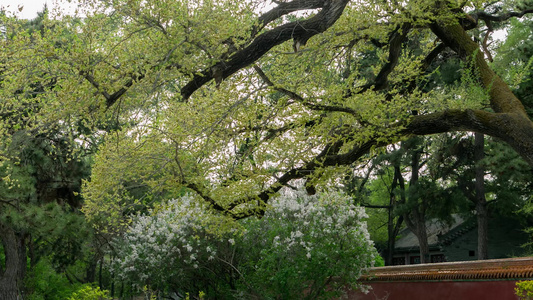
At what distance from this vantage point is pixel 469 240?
29531 mm

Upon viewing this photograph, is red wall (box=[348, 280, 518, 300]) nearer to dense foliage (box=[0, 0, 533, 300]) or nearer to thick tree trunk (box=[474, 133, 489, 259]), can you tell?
dense foliage (box=[0, 0, 533, 300])

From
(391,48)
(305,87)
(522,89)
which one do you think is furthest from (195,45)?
(522,89)

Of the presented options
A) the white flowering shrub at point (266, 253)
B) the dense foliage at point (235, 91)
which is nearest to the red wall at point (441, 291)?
the white flowering shrub at point (266, 253)

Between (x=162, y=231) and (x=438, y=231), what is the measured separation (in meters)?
Result: 18.0

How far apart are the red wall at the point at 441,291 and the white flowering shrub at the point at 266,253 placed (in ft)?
3.30

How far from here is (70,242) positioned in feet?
68.1

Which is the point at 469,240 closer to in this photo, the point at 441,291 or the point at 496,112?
the point at 441,291

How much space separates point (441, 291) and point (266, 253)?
16.5ft

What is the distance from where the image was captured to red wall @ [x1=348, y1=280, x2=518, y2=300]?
39.1 ft

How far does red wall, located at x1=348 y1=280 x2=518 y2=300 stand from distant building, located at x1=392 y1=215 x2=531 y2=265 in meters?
10.5

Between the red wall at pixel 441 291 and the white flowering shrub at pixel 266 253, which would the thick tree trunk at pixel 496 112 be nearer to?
the red wall at pixel 441 291

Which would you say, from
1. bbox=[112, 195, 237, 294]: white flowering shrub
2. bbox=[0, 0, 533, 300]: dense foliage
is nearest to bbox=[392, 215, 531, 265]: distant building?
bbox=[112, 195, 237, 294]: white flowering shrub

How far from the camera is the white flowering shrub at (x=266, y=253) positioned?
52.0ft

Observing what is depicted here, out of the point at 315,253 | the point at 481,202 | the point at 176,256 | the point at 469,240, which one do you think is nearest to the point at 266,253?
the point at 315,253
